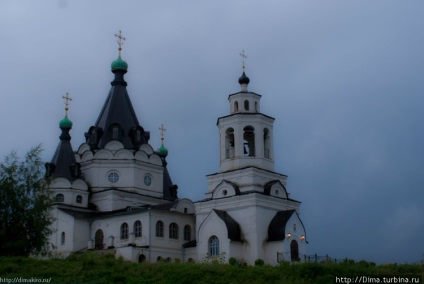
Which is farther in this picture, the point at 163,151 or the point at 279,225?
the point at 163,151

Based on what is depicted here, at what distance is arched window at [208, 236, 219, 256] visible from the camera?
102ft

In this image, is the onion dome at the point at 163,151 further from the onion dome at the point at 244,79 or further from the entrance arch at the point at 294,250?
the entrance arch at the point at 294,250

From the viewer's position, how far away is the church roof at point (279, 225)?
30328 mm

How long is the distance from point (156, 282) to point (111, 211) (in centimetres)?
1730

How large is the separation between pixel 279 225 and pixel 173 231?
7.07 m

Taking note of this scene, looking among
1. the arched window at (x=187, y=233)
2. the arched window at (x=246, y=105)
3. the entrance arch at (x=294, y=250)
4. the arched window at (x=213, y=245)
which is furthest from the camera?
the arched window at (x=187, y=233)

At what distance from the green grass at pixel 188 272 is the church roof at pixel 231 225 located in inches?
366

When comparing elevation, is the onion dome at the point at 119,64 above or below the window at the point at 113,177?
above

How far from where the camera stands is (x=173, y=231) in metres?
35.1

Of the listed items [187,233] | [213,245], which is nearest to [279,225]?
[213,245]

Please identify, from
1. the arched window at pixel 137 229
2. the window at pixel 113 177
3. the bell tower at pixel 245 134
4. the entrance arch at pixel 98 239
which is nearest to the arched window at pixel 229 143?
the bell tower at pixel 245 134

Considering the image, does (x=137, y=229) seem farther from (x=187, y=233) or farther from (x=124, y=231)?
(x=187, y=233)

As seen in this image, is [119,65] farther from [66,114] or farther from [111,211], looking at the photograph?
[111,211]

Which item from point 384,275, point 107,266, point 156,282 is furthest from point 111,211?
point 384,275
